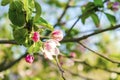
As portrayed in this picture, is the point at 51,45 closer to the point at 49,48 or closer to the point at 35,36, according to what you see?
the point at 49,48

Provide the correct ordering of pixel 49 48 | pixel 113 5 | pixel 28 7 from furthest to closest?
pixel 113 5, pixel 49 48, pixel 28 7

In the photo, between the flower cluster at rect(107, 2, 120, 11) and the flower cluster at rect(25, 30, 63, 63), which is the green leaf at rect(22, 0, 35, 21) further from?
the flower cluster at rect(107, 2, 120, 11)

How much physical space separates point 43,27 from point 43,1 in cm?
599

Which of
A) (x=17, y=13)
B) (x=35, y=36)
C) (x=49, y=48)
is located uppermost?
(x=17, y=13)

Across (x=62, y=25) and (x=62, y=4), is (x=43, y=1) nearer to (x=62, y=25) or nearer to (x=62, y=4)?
(x=62, y=4)

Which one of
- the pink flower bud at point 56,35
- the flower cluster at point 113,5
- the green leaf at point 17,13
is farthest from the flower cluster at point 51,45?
the flower cluster at point 113,5

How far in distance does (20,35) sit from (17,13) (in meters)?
0.15

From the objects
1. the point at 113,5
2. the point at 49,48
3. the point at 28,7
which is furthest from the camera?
the point at 113,5

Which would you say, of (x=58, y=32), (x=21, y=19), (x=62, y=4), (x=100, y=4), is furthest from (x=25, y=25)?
(x=62, y=4)

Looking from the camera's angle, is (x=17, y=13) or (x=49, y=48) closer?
(x=17, y=13)

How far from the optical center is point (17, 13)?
2506 millimetres

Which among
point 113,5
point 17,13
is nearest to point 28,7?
point 17,13

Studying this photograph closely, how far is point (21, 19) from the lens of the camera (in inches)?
99.7

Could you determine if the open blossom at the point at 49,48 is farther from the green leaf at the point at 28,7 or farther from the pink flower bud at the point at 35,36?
the green leaf at the point at 28,7
